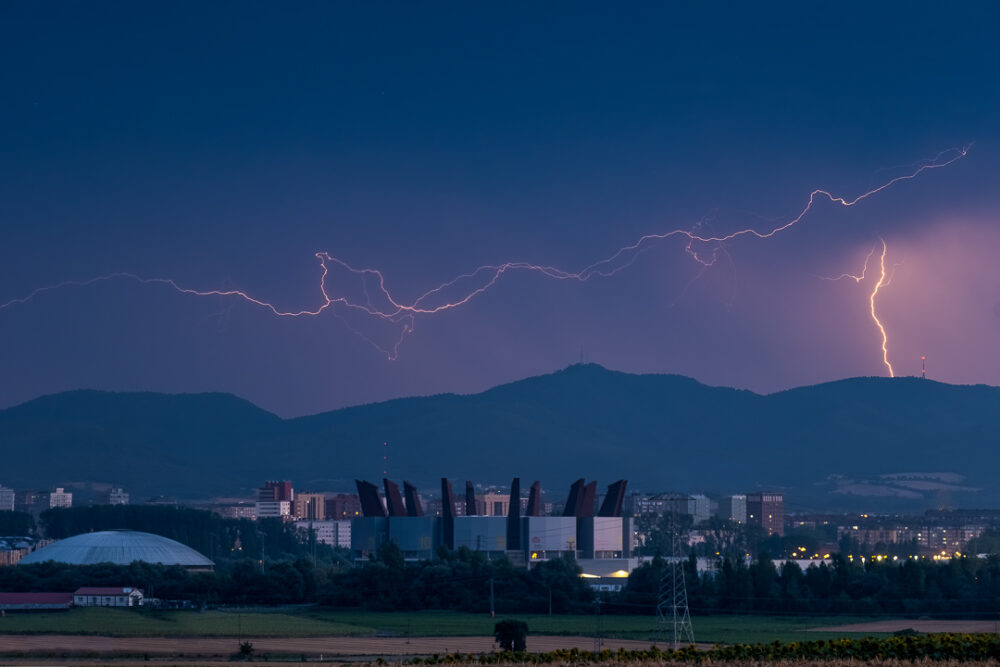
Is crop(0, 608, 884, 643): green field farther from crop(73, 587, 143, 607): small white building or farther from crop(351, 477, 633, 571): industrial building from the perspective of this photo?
crop(351, 477, 633, 571): industrial building

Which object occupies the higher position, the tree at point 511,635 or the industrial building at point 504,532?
the industrial building at point 504,532

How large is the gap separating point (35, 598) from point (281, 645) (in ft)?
107

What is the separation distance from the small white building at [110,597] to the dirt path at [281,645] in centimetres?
2421

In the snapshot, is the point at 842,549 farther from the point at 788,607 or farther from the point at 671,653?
the point at 671,653

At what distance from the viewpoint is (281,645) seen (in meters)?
57.6

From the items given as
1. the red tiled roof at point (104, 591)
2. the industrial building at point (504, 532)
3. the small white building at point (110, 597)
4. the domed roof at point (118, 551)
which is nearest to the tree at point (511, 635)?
the small white building at point (110, 597)

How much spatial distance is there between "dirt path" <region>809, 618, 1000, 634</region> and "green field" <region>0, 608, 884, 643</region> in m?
1.79

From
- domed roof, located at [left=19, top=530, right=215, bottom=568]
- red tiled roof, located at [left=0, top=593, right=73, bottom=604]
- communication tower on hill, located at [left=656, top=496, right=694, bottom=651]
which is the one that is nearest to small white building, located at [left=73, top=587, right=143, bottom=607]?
red tiled roof, located at [left=0, top=593, right=73, bottom=604]

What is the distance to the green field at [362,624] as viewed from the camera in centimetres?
6425

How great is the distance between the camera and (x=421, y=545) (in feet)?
363

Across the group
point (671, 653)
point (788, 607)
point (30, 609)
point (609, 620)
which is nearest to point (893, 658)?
point (671, 653)

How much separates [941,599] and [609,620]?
1999 centimetres

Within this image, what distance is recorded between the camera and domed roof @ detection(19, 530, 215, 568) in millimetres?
116562

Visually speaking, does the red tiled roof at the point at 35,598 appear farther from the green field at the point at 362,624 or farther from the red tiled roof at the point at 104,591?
the green field at the point at 362,624
